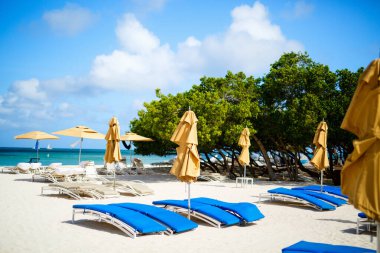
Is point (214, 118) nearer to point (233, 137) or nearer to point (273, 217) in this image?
point (233, 137)

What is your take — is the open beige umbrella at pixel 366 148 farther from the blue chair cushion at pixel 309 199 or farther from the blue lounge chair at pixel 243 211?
the blue chair cushion at pixel 309 199

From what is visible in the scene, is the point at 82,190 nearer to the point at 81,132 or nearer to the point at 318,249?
the point at 81,132

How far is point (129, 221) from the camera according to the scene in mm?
7559

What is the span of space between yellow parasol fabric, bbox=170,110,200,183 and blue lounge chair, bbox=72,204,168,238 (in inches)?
57.9

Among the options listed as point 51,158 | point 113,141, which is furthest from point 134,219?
point 51,158

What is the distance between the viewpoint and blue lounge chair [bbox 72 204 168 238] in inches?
292

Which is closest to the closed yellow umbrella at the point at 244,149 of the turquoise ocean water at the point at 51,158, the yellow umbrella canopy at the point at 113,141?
the yellow umbrella canopy at the point at 113,141

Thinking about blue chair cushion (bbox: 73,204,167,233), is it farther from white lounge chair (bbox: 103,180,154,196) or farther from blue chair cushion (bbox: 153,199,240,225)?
white lounge chair (bbox: 103,180,154,196)

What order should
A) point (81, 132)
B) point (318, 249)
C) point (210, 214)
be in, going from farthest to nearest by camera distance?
point (81, 132)
point (210, 214)
point (318, 249)

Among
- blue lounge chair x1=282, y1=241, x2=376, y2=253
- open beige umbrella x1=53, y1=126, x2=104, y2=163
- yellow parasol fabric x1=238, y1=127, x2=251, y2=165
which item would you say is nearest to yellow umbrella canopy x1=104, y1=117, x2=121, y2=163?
yellow parasol fabric x1=238, y1=127, x2=251, y2=165

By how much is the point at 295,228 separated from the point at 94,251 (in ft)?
16.3

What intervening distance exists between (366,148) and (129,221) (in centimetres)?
499

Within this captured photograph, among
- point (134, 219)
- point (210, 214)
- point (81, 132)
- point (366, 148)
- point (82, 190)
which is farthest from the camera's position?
point (81, 132)

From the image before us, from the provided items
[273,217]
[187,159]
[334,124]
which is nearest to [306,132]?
[334,124]
